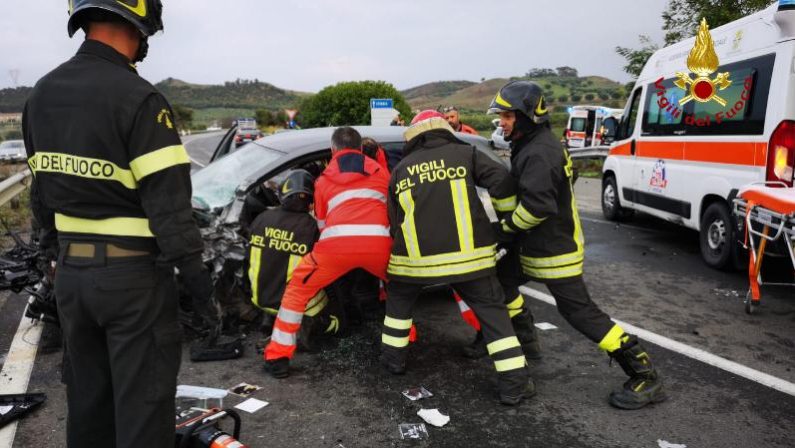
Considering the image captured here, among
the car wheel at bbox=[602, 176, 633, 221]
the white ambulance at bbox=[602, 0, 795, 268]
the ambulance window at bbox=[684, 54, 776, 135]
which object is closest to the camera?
the white ambulance at bbox=[602, 0, 795, 268]

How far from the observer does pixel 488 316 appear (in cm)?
335

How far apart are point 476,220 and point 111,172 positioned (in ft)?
6.66

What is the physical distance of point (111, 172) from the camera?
1.94 meters

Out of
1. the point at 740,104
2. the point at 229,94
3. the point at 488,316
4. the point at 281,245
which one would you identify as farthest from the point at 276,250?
the point at 229,94

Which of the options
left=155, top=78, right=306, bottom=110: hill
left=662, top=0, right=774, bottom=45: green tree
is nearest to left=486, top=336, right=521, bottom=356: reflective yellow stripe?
left=662, top=0, right=774, bottom=45: green tree

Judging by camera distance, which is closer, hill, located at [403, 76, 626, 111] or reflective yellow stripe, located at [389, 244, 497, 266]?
reflective yellow stripe, located at [389, 244, 497, 266]

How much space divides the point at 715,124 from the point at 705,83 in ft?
1.86

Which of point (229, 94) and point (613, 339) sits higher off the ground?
point (229, 94)

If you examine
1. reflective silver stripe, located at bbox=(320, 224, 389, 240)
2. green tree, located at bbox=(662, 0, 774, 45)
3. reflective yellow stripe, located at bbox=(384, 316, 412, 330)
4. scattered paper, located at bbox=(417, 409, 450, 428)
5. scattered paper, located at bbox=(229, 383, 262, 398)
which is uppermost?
green tree, located at bbox=(662, 0, 774, 45)

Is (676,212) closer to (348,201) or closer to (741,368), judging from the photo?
(741,368)

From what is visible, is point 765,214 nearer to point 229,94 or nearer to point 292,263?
point 292,263

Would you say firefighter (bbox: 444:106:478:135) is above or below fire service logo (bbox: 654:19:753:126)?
below

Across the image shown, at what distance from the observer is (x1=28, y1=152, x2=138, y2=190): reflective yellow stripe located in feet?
6.34

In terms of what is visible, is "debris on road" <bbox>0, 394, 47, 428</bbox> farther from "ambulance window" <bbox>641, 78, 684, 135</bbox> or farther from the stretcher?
"ambulance window" <bbox>641, 78, 684, 135</bbox>
